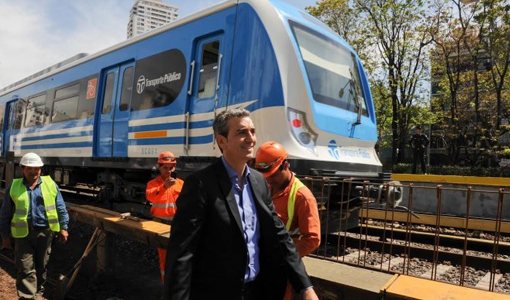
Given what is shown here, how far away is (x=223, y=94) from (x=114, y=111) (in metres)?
2.74

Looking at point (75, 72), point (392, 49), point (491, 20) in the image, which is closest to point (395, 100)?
point (392, 49)

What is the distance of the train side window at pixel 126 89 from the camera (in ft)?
21.1

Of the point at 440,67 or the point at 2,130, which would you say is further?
the point at 440,67

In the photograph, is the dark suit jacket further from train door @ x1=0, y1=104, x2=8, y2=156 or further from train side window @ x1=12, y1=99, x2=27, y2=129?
train door @ x1=0, y1=104, x2=8, y2=156

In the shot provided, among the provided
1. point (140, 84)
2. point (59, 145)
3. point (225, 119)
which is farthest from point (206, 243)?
point (59, 145)

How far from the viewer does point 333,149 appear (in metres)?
4.79

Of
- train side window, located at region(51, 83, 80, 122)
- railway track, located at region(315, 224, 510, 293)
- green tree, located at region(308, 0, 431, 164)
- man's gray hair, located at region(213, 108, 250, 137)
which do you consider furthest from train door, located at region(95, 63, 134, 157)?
green tree, located at region(308, 0, 431, 164)

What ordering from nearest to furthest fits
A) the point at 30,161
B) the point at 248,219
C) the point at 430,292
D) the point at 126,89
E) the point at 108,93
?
the point at 248,219, the point at 430,292, the point at 30,161, the point at 126,89, the point at 108,93

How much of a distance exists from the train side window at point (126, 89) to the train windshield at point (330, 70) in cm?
306

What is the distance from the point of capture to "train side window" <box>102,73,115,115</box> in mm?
6871

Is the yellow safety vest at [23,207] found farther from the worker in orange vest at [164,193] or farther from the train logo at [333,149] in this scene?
the train logo at [333,149]

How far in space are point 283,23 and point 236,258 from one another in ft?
11.3

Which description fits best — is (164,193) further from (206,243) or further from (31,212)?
(206,243)

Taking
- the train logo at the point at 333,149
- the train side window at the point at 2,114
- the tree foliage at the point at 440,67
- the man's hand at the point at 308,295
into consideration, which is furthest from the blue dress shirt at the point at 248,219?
the tree foliage at the point at 440,67
